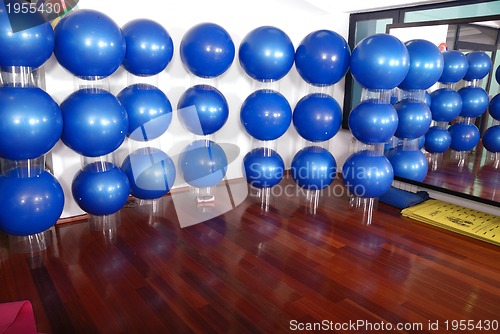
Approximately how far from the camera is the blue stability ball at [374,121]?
299 centimetres

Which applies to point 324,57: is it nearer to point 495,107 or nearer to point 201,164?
point 201,164

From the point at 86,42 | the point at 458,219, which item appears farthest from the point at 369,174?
the point at 86,42

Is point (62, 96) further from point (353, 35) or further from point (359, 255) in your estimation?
point (353, 35)

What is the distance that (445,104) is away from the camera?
354 centimetres

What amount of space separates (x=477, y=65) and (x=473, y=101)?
30 centimetres

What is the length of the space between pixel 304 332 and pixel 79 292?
1285mm

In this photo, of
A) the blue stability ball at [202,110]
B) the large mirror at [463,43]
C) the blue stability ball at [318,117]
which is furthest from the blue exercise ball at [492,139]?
the blue stability ball at [202,110]

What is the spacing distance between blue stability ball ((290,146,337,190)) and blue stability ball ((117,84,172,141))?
1.21 metres

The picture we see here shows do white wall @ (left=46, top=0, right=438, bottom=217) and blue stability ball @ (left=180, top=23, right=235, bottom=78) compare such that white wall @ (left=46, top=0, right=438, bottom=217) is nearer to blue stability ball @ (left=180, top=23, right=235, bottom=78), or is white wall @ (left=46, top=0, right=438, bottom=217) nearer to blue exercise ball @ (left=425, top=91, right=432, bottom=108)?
blue stability ball @ (left=180, top=23, right=235, bottom=78)

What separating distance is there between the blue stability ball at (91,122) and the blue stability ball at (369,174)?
189 centimetres

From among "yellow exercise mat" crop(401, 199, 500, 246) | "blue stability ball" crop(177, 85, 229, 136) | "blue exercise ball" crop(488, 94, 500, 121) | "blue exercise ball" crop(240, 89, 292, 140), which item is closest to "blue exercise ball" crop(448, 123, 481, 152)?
"blue exercise ball" crop(488, 94, 500, 121)

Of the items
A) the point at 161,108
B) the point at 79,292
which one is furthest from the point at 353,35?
the point at 79,292

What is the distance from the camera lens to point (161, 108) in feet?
9.77

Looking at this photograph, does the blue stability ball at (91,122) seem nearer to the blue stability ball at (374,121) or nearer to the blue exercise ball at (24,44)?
the blue exercise ball at (24,44)
